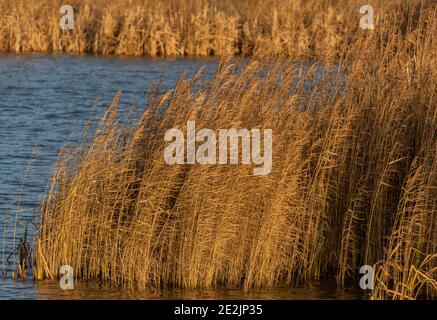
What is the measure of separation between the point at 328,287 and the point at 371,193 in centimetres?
98

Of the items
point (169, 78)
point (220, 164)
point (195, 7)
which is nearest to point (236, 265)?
point (220, 164)

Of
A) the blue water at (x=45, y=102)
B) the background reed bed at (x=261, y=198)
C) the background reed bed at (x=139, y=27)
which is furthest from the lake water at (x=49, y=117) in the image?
the background reed bed at (x=139, y=27)

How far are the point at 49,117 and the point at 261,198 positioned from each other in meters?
11.8

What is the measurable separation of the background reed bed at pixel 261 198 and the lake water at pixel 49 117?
0.23 m

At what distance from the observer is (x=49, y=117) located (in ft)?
69.1

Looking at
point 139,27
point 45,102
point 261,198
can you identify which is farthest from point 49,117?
point 261,198

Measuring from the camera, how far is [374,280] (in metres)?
9.83

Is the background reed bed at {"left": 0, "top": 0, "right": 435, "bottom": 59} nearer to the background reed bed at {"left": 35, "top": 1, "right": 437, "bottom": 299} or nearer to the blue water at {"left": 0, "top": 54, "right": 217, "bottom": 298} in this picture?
the blue water at {"left": 0, "top": 54, "right": 217, "bottom": 298}

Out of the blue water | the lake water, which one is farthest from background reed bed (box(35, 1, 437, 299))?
the blue water

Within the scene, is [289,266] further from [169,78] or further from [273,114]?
[169,78]

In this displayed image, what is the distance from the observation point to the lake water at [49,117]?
32.4 ft

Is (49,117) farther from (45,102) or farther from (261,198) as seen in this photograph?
(261,198)

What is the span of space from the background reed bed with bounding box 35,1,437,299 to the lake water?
23 centimetres

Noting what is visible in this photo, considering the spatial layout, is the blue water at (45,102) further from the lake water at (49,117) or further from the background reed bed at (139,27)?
the background reed bed at (139,27)
